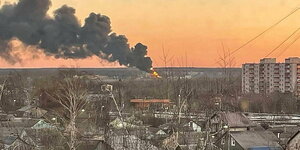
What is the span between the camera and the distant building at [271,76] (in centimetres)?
3966

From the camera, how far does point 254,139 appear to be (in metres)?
13.8

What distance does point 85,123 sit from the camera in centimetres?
1609

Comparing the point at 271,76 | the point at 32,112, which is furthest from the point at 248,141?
the point at 271,76

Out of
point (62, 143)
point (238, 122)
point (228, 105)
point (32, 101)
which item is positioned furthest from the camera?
point (32, 101)

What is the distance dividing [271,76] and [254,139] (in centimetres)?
2904

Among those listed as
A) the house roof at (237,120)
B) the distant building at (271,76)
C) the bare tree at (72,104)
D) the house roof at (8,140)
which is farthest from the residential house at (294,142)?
the distant building at (271,76)

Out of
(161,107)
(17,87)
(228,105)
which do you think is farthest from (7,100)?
(228,105)

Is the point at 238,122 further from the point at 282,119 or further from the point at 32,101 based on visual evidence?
the point at 32,101

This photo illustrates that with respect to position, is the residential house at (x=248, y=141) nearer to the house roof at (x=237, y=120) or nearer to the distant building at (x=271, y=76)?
the house roof at (x=237, y=120)

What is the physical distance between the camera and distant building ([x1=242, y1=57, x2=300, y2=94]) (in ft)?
130

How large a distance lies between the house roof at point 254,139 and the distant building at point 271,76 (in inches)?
996

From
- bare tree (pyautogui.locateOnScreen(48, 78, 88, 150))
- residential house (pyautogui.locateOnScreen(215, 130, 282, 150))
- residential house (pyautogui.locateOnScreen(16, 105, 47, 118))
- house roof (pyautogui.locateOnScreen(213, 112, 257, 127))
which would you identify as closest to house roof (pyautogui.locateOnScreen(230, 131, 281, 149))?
residential house (pyautogui.locateOnScreen(215, 130, 282, 150))

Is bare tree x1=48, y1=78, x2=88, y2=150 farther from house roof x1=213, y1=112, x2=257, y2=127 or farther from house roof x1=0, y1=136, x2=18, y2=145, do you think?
house roof x1=213, y1=112, x2=257, y2=127

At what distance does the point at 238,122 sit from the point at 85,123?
594 centimetres
